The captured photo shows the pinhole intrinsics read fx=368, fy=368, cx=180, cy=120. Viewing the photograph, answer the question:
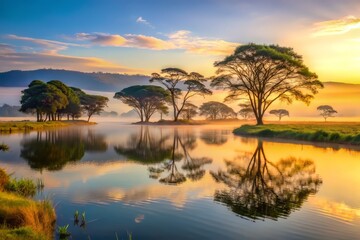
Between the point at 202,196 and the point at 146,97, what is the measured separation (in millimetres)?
107300

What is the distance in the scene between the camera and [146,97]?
4764 inches

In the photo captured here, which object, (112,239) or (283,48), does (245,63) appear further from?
(112,239)

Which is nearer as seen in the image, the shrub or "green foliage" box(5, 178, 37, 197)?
"green foliage" box(5, 178, 37, 197)

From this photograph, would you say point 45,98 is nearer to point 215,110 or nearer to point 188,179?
point 188,179

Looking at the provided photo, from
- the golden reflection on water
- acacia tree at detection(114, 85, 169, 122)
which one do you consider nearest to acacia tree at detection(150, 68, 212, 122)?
acacia tree at detection(114, 85, 169, 122)

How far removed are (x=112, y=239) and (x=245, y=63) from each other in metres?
61.9

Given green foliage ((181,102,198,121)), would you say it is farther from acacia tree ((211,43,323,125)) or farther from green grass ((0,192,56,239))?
green grass ((0,192,56,239))

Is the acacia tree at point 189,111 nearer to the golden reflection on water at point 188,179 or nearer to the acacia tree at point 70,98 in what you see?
the acacia tree at point 70,98

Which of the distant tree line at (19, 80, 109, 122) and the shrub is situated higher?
the distant tree line at (19, 80, 109, 122)

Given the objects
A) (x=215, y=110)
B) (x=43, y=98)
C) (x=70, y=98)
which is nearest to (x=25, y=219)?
(x=43, y=98)

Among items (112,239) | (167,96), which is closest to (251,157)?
(112,239)

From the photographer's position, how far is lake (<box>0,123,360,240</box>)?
1062 cm

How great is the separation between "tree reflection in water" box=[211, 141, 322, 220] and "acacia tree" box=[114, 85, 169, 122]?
9500 centimetres

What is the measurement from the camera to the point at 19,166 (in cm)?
2223
